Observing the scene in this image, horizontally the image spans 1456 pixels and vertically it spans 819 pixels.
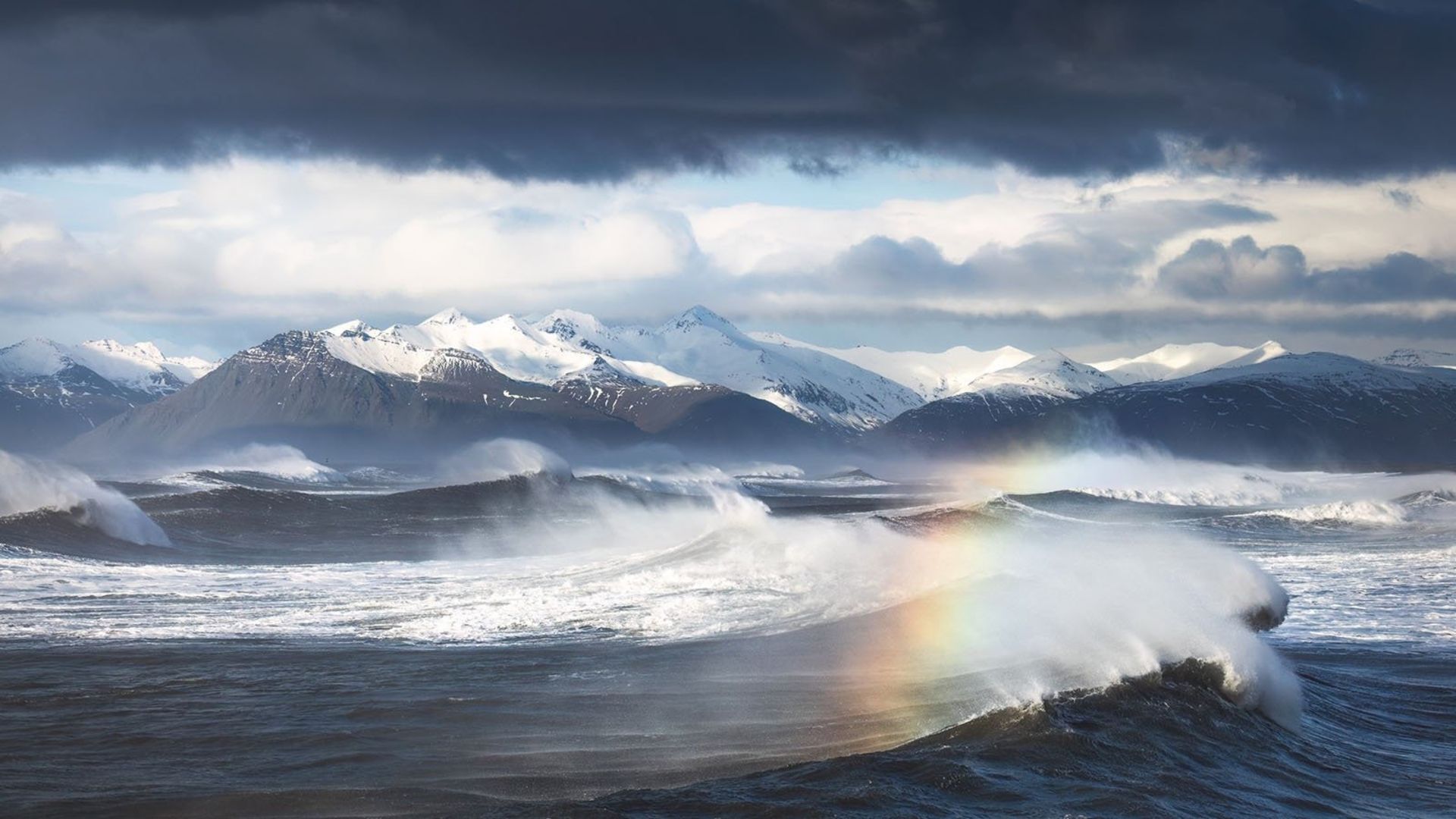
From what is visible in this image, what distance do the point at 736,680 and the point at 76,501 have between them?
38.9 metres

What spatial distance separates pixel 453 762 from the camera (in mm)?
16891

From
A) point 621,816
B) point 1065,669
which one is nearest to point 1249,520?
point 1065,669

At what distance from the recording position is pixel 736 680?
22.5 m

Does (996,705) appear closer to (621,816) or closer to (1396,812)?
(1396,812)

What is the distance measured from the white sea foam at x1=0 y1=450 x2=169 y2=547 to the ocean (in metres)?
3.21

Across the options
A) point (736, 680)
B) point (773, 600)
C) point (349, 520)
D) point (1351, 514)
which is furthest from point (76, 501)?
point (1351, 514)

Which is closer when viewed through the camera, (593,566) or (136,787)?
(136,787)

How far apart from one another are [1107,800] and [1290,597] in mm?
21716

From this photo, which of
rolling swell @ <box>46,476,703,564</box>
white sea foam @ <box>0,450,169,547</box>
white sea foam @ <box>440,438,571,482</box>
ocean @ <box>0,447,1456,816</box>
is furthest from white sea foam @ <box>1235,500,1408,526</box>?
white sea foam @ <box>440,438,571,482</box>

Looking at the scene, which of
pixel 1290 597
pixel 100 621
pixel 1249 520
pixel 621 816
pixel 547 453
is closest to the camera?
pixel 621 816

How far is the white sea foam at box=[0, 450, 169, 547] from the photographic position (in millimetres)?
51500

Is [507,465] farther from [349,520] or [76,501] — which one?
[76,501]

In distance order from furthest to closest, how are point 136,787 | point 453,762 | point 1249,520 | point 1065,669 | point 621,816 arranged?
point 1249,520
point 1065,669
point 453,762
point 136,787
point 621,816

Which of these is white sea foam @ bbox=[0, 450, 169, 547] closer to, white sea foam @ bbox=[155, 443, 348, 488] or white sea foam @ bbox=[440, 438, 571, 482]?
white sea foam @ bbox=[155, 443, 348, 488]
